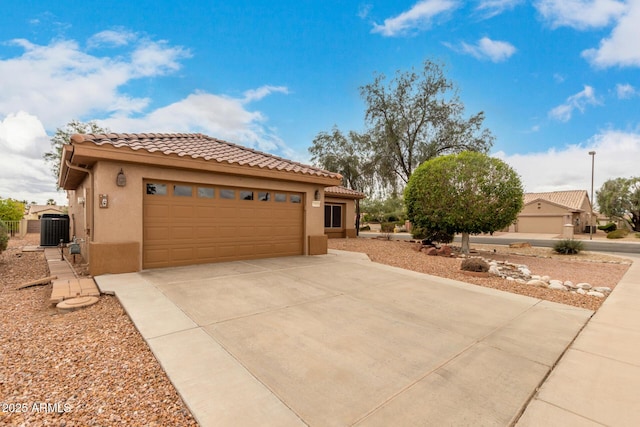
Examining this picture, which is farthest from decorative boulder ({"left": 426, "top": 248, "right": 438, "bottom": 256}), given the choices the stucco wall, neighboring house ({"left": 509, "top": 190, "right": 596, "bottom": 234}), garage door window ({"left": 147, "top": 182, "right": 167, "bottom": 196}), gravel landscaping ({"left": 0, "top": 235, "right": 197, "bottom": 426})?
neighboring house ({"left": 509, "top": 190, "right": 596, "bottom": 234})

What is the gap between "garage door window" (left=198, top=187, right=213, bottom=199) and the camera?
25.9ft

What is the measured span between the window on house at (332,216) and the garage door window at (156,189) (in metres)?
11.9

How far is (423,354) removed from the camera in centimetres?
323

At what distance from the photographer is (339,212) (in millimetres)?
19312

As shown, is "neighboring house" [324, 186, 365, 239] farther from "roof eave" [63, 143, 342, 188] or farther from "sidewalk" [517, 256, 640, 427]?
"sidewalk" [517, 256, 640, 427]

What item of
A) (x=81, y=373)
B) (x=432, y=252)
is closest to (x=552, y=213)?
(x=432, y=252)

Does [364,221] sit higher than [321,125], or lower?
lower

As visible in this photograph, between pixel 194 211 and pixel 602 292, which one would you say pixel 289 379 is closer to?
pixel 194 211

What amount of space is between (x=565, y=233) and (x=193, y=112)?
30863 millimetres

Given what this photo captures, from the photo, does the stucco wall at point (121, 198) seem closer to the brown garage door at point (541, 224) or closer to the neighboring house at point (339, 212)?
the neighboring house at point (339, 212)

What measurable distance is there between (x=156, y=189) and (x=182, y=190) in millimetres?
603

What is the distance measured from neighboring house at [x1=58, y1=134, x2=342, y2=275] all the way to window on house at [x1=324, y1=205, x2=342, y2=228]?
25.7ft

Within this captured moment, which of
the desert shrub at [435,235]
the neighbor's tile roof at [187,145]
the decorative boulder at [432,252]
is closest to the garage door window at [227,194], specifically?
the neighbor's tile roof at [187,145]

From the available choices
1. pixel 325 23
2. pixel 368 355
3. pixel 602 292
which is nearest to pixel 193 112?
pixel 325 23
